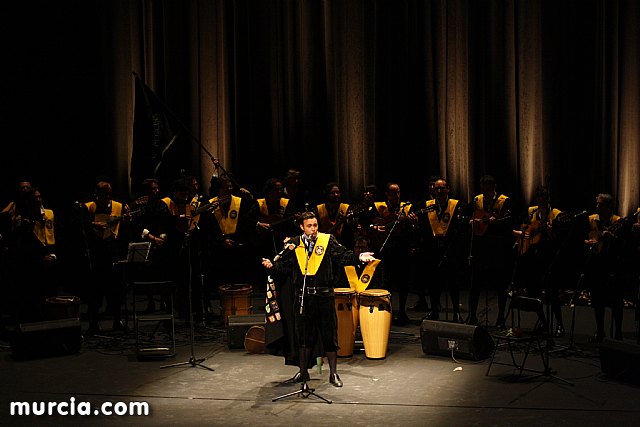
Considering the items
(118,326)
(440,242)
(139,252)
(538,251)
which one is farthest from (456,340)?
(118,326)

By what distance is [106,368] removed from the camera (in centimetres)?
925

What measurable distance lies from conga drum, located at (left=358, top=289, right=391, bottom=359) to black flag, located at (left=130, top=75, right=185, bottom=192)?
2891 millimetres

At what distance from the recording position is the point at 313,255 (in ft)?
27.0

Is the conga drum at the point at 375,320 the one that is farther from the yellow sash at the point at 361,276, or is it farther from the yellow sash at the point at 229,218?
the yellow sash at the point at 229,218

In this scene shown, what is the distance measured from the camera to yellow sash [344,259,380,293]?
959 centimetres

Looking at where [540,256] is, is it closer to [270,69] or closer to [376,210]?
[376,210]

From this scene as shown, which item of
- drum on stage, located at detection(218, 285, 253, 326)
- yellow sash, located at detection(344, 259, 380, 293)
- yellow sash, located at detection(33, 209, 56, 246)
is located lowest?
drum on stage, located at detection(218, 285, 253, 326)

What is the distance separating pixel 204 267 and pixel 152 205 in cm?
120

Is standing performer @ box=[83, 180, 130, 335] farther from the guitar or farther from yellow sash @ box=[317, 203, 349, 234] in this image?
the guitar

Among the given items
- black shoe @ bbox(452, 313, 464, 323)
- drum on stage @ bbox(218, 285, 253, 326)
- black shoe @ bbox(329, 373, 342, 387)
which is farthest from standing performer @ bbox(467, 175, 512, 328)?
drum on stage @ bbox(218, 285, 253, 326)

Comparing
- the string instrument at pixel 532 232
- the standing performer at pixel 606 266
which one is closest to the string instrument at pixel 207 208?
the string instrument at pixel 532 232

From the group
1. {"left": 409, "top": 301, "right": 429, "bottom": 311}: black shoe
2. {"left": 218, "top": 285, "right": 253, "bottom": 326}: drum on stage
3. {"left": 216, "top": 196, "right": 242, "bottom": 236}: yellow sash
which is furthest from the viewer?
{"left": 409, "top": 301, "right": 429, "bottom": 311}: black shoe

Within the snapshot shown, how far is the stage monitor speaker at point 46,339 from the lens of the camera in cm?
965

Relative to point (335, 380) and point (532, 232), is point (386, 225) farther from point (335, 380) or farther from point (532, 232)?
point (335, 380)
